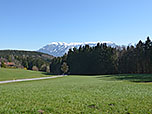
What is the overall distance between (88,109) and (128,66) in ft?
264

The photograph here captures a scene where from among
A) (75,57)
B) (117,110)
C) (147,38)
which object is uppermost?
(147,38)

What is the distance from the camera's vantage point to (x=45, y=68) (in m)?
158

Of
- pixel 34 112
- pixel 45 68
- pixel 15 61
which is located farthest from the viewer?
pixel 15 61

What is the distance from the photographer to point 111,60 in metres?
85.9

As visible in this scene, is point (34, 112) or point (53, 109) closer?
point (34, 112)

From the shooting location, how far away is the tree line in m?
79.9

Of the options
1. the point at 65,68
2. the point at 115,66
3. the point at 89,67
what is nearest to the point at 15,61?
the point at 65,68

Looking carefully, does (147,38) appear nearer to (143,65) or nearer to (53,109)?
(143,65)

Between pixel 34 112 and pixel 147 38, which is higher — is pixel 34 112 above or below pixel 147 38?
below

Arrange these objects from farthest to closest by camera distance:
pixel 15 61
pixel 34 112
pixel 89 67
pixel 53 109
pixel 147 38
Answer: pixel 15 61 < pixel 89 67 < pixel 147 38 < pixel 53 109 < pixel 34 112

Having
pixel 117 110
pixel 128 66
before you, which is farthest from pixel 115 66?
pixel 117 110

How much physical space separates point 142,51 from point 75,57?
1540 inches

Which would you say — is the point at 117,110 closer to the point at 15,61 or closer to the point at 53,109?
the point at 53,109

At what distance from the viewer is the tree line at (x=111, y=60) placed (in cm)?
7989
